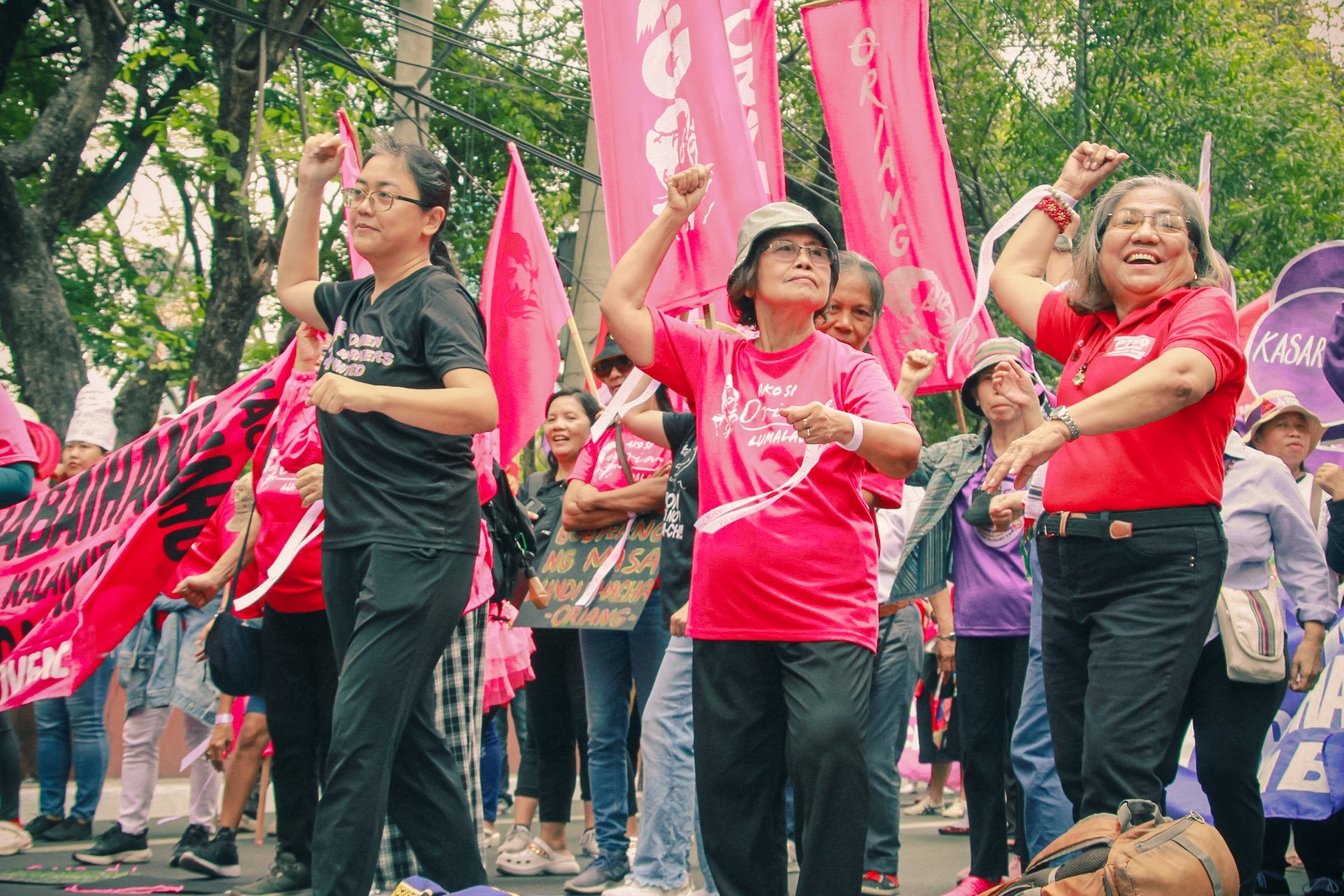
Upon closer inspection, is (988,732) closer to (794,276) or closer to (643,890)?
(643,890)

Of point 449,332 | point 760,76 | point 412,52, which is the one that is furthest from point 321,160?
point 412,52

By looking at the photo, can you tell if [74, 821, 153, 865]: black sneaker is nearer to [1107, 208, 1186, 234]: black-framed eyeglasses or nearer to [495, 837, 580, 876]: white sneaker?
[495, 837, 580, 876]: white sneaker

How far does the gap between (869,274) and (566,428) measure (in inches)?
94.7

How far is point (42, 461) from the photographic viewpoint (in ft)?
23.1

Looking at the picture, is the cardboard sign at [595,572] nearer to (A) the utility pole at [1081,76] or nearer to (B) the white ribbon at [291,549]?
(B) the white ribbon at [291,549]

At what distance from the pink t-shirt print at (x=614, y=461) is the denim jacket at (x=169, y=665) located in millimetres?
2028

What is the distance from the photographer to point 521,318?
7082 mm

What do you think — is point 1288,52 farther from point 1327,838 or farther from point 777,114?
point 1327,838

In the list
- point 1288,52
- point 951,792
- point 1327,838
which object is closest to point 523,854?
point 1327,838

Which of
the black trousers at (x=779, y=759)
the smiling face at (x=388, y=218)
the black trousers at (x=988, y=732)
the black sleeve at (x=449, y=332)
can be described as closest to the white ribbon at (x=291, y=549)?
the black sleeve at (x=449, y=332)

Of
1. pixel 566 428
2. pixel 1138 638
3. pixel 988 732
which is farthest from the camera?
pixel 566 428

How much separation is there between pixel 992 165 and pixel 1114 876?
619 inches

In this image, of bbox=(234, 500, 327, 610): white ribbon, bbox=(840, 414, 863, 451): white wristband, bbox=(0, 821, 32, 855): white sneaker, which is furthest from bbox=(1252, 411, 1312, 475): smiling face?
bbox=(0, 821, 32, 855): white sneaker

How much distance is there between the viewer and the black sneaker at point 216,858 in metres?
5.36
